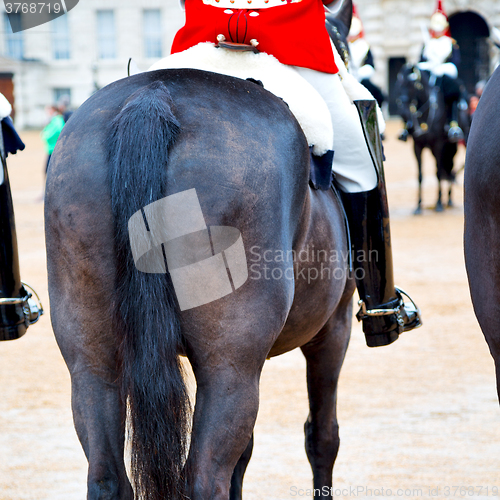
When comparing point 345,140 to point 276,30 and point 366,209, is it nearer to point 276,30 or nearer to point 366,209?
point 366,209

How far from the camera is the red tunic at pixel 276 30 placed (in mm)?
2844

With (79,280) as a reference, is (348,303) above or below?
below

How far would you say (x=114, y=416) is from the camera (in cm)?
223

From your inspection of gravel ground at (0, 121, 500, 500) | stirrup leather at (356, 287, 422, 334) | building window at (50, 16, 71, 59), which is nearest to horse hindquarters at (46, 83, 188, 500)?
stirrup leather at (356, 287, 422, 334)

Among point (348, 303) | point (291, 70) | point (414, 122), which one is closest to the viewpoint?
point (291, 70)

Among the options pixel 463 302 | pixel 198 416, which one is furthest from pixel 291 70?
pixel 463 302

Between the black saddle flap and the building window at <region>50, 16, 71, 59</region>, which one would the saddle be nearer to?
the black saddle flap

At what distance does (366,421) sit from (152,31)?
3516 centimetres

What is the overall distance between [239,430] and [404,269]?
274 inches

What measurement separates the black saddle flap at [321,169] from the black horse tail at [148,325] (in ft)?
2.29

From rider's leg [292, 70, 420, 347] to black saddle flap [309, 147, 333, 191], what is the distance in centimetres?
27

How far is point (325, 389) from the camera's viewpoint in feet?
11.6

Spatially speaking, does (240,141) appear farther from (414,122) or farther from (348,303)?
(414,122)

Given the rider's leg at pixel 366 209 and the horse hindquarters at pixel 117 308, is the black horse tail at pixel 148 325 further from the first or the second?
the rider's leg at pixel 366 209
